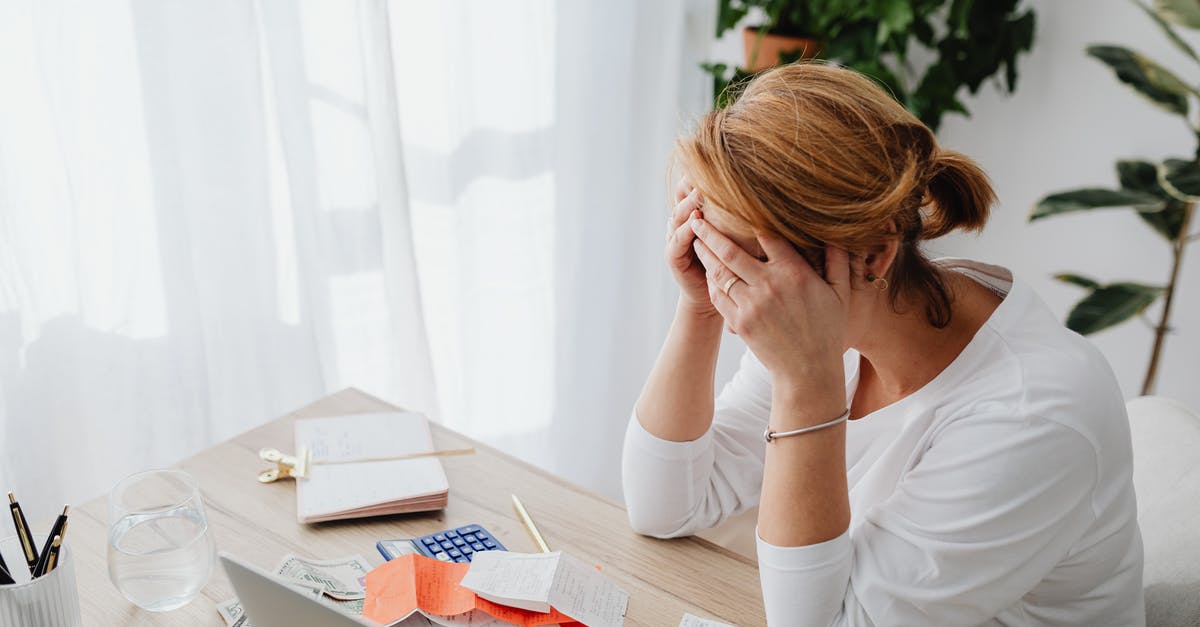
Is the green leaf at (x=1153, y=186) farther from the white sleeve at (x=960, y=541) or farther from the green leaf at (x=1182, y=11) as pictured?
the white sleeve at (x=960, y=541)

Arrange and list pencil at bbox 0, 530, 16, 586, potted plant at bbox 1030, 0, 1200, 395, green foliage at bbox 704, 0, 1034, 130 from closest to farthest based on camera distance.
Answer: pencil at bbox 0, 530, 16, 586, potted plant at bbox 1030, 0, 1200, 395, green foliage at bbox 704, 0, 1034, 130

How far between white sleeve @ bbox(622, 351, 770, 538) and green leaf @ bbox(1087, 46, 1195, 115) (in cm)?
133

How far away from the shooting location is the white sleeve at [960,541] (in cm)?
94

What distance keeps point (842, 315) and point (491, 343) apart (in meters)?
1.38

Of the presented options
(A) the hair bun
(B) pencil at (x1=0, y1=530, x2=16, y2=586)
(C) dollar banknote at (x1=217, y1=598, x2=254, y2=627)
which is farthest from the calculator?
(A) the hair bun

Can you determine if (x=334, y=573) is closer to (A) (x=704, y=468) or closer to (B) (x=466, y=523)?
(B) (x=466, y=523)

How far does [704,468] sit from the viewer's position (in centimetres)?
125

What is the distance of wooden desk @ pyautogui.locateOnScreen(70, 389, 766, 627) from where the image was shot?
1.04 metres

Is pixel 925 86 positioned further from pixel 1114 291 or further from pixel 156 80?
pixel 156 80

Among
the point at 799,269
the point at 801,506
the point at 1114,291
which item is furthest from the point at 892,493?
the point at 1114,291

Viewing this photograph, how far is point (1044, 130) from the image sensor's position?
2553mm

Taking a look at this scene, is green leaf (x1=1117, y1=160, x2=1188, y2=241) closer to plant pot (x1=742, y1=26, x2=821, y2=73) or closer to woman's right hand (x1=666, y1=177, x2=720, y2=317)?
plant pot (x1=742, y1=26, x2=821, y2=73)

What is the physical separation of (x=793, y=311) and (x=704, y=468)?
33cm

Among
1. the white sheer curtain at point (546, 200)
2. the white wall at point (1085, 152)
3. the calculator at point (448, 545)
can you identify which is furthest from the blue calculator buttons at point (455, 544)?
the white wall at point (1085, 152)
